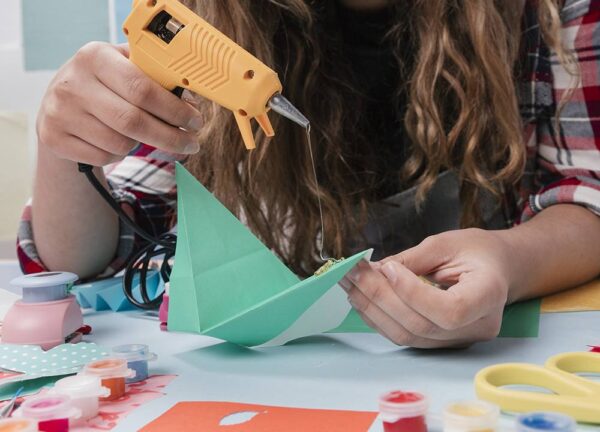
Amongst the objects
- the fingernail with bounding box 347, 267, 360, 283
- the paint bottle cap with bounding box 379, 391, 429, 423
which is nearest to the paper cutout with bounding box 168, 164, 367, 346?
the fingernail with bounding box 347, 267, 360, 283

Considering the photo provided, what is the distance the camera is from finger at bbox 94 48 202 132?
50 centimetres

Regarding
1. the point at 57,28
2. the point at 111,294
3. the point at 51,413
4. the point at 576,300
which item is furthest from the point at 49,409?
the point at 57,28

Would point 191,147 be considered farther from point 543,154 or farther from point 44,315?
point 543,154

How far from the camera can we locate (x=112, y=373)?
402 millimetres

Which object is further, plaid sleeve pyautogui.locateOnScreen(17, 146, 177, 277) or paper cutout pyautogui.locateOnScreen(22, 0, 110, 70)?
paper cutout pyautogui.locateOnScreen(22, 0, 110, 70)

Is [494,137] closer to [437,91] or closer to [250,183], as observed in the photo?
[437,91]

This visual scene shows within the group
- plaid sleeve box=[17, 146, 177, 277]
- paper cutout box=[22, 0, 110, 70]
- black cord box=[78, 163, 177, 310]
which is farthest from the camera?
paper cutout box=[22, 0, 110, 70]

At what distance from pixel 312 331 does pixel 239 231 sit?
92 millimetres

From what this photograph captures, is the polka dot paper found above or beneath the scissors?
above

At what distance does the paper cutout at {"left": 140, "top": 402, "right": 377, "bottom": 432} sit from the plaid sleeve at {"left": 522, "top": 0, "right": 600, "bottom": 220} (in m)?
0.42

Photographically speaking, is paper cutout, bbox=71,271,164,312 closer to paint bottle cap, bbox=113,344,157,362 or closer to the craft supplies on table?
the craft supplies on table

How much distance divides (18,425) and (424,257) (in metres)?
0.29

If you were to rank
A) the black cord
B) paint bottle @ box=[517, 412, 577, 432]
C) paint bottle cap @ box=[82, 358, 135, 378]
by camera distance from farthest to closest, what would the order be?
1. the black cord
2. paint bottle cap @ box=[82, 358, 135, 378]
3. paint bottle @ box=[517, 412, 577, 432]

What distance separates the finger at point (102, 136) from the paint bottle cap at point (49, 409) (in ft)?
0.76
